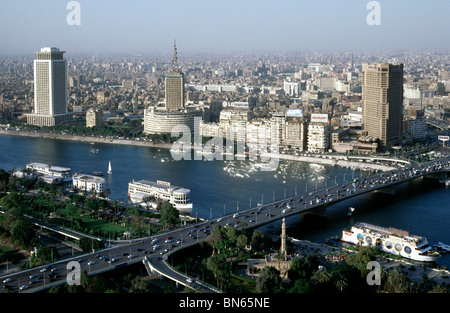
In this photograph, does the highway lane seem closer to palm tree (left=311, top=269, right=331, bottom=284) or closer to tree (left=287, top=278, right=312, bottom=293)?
tree (left=287, top=278, right=312, bottom=293)

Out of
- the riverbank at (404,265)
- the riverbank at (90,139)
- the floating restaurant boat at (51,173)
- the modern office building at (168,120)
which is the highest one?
the modern office building at (168,120)

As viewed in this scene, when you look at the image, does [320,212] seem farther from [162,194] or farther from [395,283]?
[395,283]

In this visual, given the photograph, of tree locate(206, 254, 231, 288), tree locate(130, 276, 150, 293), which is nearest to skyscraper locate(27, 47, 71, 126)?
tree locate(206, 254, 231, 288)

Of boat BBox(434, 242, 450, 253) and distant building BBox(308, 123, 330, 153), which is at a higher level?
distant building BBox(308, 123, 330, 153)

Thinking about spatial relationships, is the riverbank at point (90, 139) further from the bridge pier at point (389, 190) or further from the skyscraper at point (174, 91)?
the bridge pier at point (389, 190)

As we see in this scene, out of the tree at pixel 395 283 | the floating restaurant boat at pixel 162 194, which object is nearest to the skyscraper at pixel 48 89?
the floating restaurant boat at pixel 162 194

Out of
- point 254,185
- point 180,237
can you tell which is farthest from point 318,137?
point 180,237

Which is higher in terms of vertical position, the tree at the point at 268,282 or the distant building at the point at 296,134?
the distant building at the point at 296,134

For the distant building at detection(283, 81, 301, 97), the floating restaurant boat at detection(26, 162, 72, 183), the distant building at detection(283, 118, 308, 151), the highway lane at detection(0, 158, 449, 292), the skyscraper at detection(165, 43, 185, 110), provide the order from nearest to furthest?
the highway lane at detection(0, 158, 449, 292)
the floating restaurant boat at detection(26, 162, 72, 183)
the distant building at detection(283, 118, 308, 151)
the skyscraper at detection(165, 43, 185, 110)
the distant building at detection(283, 81, 301, 97)
